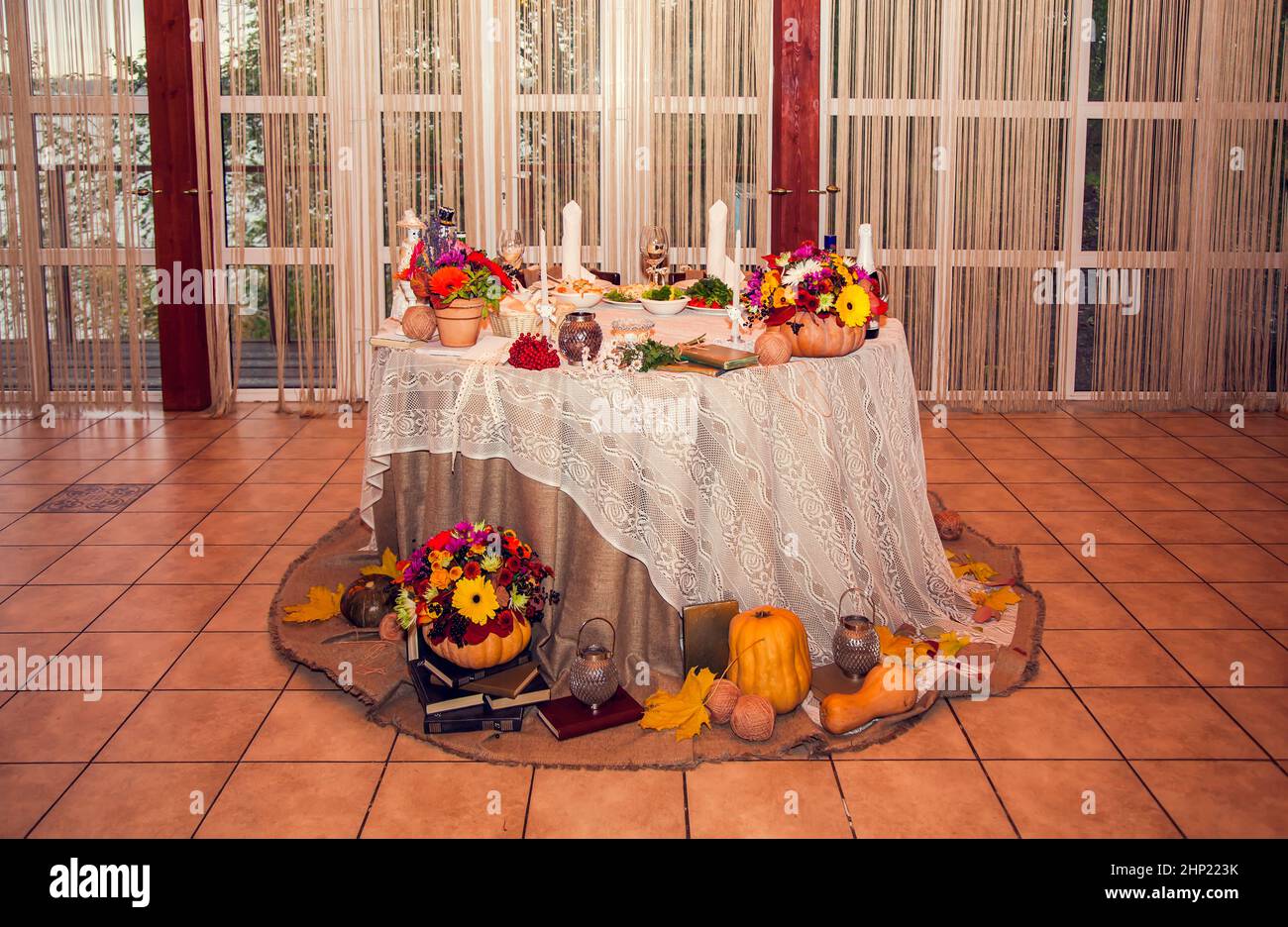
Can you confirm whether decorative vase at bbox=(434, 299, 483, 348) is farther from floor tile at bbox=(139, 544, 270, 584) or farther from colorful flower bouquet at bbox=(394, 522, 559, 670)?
floor tile at bbox=(139, 544, 270, 584)

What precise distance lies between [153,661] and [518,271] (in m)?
1.84

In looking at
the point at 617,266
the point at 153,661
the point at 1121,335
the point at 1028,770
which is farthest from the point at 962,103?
the point at 153,661

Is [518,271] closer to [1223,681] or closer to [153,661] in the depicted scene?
[153,661]

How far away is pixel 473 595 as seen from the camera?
134 inches

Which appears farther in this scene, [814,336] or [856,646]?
[814,336]

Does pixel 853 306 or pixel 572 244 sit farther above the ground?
pixel 572 244

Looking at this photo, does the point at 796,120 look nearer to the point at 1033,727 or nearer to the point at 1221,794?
the point at 1033,727

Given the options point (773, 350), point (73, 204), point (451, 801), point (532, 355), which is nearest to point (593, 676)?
point (451, 801)

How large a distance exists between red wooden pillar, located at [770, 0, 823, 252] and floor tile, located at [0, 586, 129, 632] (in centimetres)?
381

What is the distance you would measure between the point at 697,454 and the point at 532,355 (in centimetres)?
54

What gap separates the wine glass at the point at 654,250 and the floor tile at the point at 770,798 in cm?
193

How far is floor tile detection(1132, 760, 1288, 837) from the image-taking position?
2.93m

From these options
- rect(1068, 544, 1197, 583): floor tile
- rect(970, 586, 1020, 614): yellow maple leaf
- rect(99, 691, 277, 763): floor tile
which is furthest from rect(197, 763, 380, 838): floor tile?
rect(1068, 544, 1197, 583): floor tile

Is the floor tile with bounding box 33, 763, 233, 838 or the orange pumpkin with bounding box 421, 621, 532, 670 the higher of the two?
the orange pumpkin with bounding box 421, 621, 532, 670
